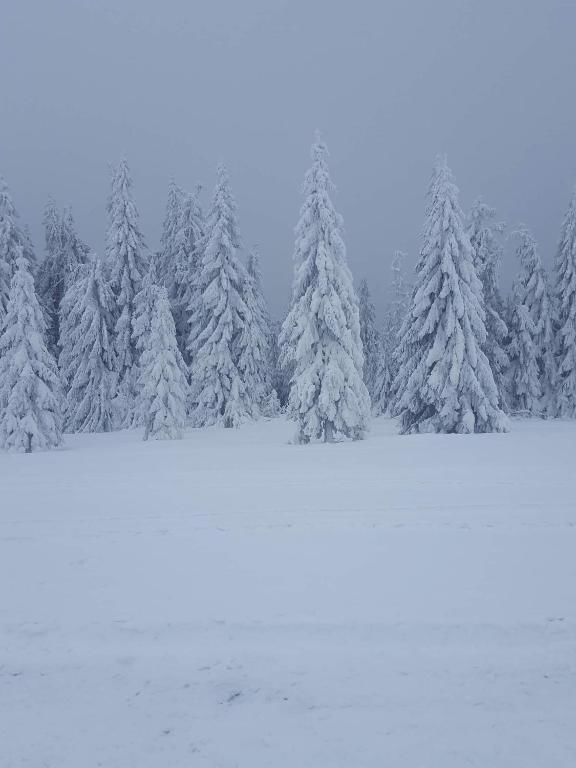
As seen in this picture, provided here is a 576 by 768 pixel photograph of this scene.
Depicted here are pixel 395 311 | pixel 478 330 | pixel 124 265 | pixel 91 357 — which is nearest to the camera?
pixel 478 330

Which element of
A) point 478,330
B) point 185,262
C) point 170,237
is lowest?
point 478,330

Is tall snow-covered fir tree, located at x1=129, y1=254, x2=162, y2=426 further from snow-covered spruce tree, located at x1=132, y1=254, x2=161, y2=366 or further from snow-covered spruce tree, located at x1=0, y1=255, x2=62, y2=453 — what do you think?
snow-covered spruce tree, located at x1=0, y1=255, x2=62, y2=453

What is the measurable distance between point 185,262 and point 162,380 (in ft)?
48.3

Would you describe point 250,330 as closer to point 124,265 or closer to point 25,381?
point 124,265

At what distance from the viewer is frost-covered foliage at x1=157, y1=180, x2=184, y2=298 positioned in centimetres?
3675

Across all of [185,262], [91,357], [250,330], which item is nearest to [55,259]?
[185,262]

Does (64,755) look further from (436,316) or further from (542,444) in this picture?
(436,316)

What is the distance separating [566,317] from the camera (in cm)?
3250

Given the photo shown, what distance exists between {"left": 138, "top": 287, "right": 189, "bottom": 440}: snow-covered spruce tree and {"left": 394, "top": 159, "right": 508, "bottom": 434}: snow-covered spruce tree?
10.9 meters

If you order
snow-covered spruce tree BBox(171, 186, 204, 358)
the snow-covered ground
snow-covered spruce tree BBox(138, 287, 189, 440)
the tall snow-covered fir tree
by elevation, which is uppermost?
snow-covered spruce tree BBox(171, 186, 204, 358)

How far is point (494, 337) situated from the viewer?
29.5 m

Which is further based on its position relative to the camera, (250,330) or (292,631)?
(250,330)

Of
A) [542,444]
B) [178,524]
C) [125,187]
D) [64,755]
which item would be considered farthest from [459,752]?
[125,187]

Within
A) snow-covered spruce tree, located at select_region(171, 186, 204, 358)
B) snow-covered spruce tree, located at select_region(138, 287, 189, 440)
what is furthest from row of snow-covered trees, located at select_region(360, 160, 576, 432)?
snow-covered spruce tree, located at select_region(171, 186, 204, 358)
